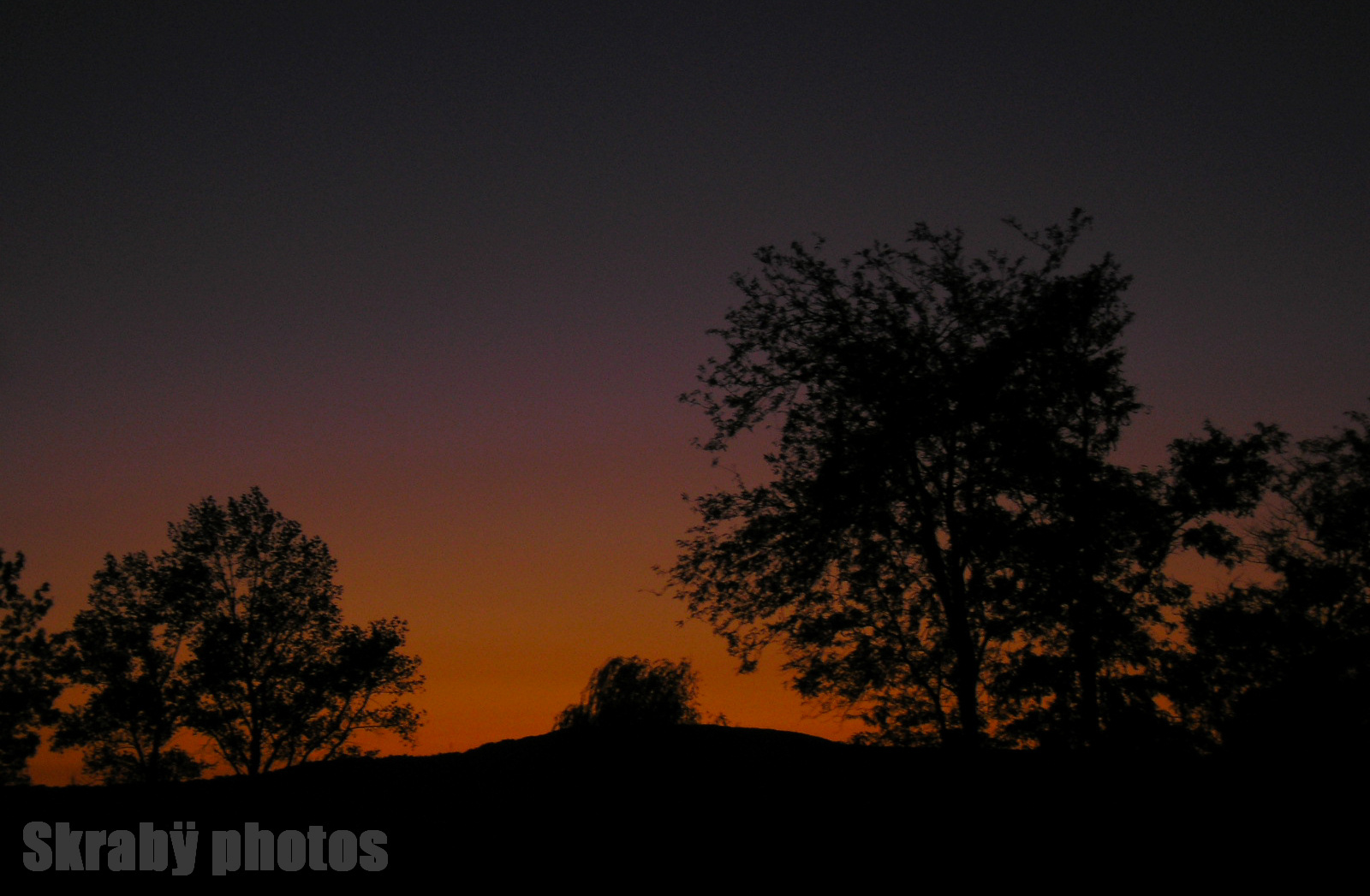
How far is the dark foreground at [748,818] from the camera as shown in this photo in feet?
40.7

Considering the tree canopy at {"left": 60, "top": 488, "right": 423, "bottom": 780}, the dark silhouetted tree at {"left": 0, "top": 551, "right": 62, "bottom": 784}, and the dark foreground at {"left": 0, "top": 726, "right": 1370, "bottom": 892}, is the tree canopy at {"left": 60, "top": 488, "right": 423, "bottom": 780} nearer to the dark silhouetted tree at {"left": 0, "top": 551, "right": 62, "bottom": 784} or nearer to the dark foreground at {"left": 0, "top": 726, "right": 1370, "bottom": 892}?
the dark silhouetted tree at {"left": 0, "top": 551, "right": 62, "bottom": 784}

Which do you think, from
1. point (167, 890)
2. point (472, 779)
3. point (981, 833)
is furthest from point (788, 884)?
point (167, 890)

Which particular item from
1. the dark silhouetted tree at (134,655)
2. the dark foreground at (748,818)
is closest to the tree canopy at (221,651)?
the dark silhouetted tree at (134,655)

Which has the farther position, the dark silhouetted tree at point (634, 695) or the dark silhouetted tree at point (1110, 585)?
the dark silhouetted tree at point (634, 695)

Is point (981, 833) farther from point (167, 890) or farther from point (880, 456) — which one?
point (880, 456)

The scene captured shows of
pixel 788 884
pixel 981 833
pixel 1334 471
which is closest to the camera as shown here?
pixel 788 884

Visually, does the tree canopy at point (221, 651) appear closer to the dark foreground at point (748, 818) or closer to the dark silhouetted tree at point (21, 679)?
the dark silhouetted tree at point (21, 679)

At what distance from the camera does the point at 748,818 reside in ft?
45.7

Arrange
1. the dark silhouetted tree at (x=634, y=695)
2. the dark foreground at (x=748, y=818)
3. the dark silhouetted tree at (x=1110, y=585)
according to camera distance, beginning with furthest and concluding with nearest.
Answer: the dark silhouetted tree at (x=634, y=695) < the dark silhouetted tree at (x=1110, y=585) < the dark foreground at (x=748, y=818)

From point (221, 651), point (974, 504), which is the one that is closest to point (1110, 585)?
point (974, 504)

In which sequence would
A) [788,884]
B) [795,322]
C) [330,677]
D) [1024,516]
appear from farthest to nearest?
1. [330,677]
2. [795,322]
3. [1024,516]
4. [788,884]

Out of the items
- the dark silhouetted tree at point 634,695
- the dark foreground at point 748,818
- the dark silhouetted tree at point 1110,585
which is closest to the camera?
the dark foreground at point 748,818

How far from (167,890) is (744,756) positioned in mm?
9198

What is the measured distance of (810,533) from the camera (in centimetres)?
2564
